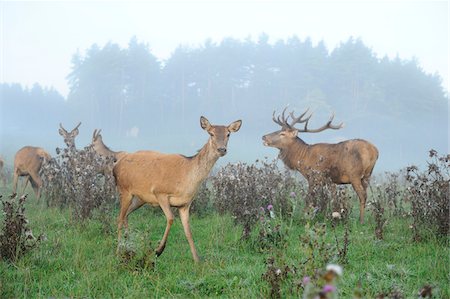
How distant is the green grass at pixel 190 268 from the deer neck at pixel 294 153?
3127mm

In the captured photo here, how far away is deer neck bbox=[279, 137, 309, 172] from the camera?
30.5 ft

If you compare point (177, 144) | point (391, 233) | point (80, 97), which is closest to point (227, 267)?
point (391, 233)

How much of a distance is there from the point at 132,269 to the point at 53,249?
137 cm

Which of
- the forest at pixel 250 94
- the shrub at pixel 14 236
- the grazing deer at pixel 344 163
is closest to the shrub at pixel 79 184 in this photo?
the shrub at pixel 14 236

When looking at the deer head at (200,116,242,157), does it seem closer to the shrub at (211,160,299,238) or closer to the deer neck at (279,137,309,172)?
the shrub at (211,160,299,238)

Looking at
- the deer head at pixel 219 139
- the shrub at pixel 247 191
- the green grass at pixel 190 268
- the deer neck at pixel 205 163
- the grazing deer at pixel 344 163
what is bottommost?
the green grass at pixel 190 268

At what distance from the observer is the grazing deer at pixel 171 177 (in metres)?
5.28

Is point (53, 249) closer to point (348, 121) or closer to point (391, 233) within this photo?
point (391, 233)

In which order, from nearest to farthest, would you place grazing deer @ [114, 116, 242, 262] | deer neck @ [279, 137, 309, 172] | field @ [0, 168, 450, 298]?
field @ [0, 168, 450, 298] < grazing deer @ [114, 116, 242, 262] < deer neck @ [279, 137, 309, 172]

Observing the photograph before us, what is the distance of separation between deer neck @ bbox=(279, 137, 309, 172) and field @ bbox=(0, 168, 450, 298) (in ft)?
9.83

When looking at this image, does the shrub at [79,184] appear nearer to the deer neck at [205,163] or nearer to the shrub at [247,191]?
the shrub at [247,191]

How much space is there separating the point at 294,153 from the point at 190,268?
5.48 metres

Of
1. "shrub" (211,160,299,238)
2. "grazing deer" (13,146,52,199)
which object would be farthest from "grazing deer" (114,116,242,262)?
"grazing deer" (13,146,52,199)

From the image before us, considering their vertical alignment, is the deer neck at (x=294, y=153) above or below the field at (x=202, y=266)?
above
